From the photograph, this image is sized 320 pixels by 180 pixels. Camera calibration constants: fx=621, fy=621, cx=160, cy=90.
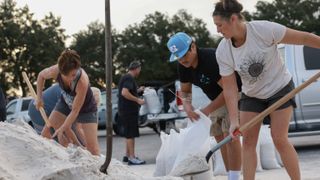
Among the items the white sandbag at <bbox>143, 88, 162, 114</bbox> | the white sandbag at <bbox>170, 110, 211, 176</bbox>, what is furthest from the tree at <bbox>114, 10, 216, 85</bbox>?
the white sandbag at <bbox>170, 110, 211, 176</bbox>

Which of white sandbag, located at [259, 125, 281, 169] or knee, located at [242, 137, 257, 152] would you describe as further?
white sandbag, located at [259, 125, 281, 169]

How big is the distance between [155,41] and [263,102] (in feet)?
192

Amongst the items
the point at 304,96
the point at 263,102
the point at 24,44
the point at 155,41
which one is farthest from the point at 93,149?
the point at 155,41

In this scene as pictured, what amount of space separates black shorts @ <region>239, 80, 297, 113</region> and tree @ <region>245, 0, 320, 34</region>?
51.9 m

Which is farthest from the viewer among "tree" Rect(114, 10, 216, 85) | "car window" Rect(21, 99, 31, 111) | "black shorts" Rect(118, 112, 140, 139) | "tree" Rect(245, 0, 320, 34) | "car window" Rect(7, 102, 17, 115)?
"tree" Rect(114, 10, 216, 85)

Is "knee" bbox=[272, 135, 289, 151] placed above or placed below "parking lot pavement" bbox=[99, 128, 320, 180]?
above

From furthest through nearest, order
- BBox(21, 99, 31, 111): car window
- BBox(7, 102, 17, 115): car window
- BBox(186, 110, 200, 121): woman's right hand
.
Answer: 1. BBox(7, 102, 17, 115): car window
2. BBox(21, 99, 31, 111): car window
3. BBox(186, 110, 200, 121): woman's right hand

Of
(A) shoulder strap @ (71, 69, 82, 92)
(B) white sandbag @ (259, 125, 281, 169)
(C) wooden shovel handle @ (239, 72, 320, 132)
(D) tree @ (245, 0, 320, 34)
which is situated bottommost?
(B) white sandbag @ (259, 125, 281, 169)

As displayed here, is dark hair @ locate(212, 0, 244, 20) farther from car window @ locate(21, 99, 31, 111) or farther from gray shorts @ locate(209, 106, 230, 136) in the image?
car window @ locate(21, 99, 31, 111)

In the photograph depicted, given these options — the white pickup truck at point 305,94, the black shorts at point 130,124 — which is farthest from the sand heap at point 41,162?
the white pickup truck at point 305,94

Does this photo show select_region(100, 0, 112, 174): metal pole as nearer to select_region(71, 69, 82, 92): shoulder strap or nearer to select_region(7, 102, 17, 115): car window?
select_region(71, 69, 82, 92): shoulder strap

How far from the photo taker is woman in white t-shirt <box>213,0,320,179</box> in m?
4.59

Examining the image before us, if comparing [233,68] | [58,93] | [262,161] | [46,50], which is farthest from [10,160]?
[46,50]

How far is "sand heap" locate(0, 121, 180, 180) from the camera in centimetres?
410
